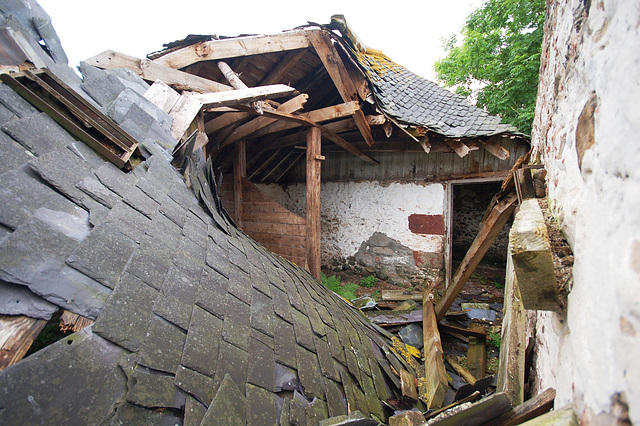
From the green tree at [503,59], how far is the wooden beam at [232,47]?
683 cm

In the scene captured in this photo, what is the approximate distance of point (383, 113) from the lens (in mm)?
4137

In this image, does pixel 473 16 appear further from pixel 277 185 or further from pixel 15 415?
pixel 15 415

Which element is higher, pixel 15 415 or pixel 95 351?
pixel 95 351

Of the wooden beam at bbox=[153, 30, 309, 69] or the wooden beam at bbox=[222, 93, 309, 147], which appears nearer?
the wooden beam at bbox=[153, 30, 309, 69]

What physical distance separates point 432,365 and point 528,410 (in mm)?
2333

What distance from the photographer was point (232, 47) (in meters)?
3.41

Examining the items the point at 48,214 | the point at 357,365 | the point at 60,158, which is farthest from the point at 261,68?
the point at 357,365

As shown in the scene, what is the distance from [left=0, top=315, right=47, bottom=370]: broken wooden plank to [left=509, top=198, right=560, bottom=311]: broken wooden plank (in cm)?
144

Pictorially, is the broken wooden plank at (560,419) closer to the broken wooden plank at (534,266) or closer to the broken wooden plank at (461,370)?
the broken wooden plank at (534,266)

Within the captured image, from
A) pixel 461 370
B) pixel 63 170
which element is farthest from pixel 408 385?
pixel 63 170

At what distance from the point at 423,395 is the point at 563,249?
8.07ft

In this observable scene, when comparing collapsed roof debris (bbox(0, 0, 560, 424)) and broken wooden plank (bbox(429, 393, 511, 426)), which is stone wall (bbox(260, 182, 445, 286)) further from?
broken wooden plank (bbox(429, 393, 511, 426))

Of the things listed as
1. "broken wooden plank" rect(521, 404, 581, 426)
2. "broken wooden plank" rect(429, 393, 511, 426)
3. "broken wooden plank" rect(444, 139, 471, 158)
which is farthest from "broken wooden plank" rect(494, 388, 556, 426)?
"broken wooden plank" rect(444, 139, 471, 158)

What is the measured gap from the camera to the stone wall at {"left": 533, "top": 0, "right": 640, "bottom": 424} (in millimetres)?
490
